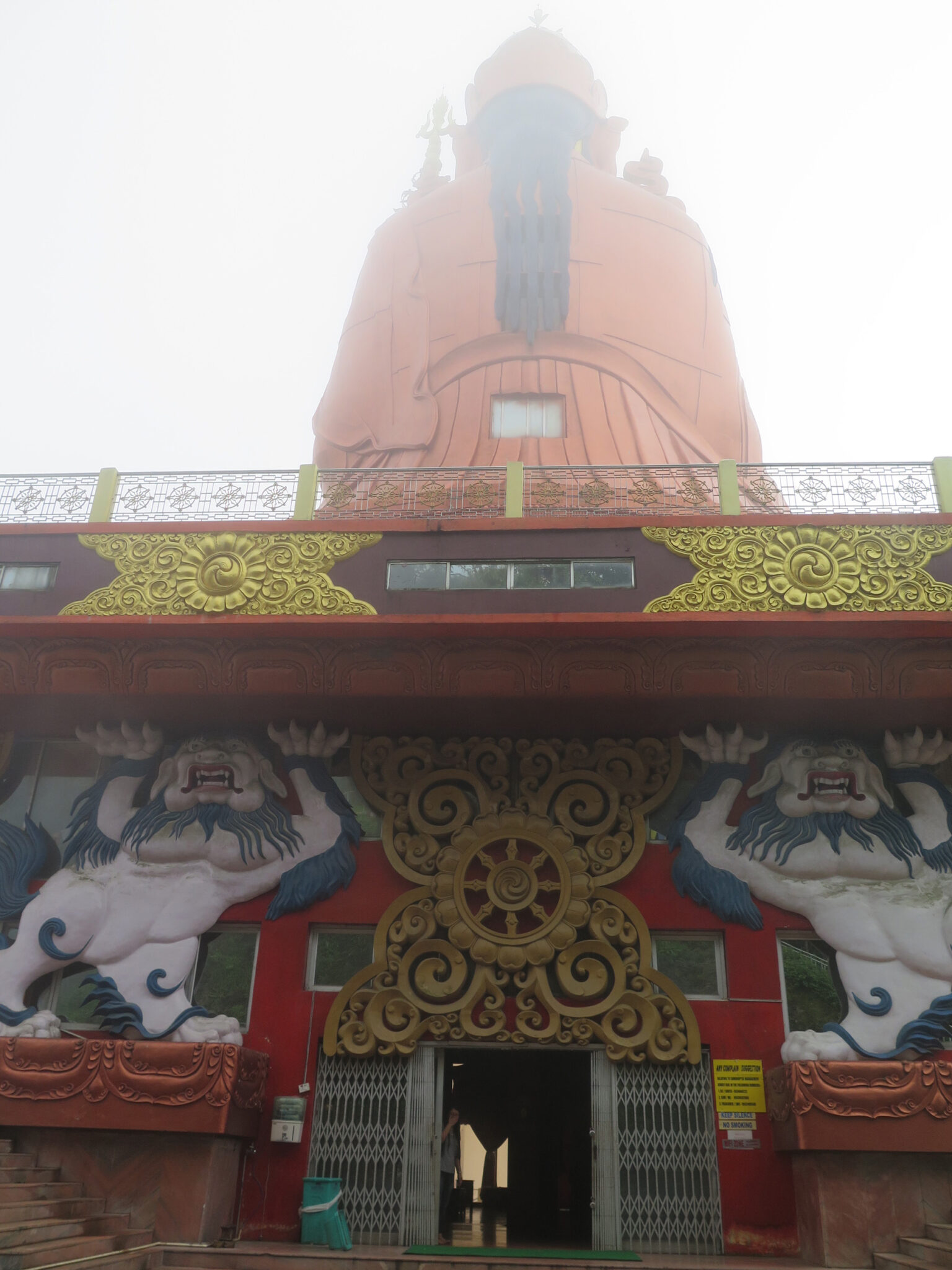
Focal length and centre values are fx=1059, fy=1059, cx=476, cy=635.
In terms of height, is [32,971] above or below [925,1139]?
above

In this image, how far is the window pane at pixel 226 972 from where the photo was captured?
8648 millimetres

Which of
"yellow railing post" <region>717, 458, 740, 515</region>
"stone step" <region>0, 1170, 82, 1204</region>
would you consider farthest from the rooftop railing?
"stone step" <region>0, 1170, 82, 1204</region>

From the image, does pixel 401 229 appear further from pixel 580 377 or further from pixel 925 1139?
pixel 925 1139

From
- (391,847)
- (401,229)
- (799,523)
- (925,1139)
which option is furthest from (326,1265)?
(401,229)

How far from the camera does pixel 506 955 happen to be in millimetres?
8484

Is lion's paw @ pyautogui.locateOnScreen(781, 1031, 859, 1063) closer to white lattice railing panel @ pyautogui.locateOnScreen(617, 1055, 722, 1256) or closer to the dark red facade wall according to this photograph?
the dark red facade wall

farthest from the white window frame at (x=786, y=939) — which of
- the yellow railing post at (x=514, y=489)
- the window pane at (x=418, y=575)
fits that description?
the yellow railing post at (x=514, y=489)

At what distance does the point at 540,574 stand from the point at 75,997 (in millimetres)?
5154

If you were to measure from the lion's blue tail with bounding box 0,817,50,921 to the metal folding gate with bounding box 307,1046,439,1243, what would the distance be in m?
2.95

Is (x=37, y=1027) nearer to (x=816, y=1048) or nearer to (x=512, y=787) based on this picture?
(x=512, y=787)

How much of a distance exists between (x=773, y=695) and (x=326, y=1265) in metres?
5.15

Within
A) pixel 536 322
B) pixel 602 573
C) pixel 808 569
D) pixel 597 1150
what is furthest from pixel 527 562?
pixel 536 322

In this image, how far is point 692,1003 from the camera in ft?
27.7

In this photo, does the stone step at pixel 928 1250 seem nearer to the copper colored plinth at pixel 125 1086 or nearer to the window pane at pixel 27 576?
the copper colored plinth at pixel 125 1086
